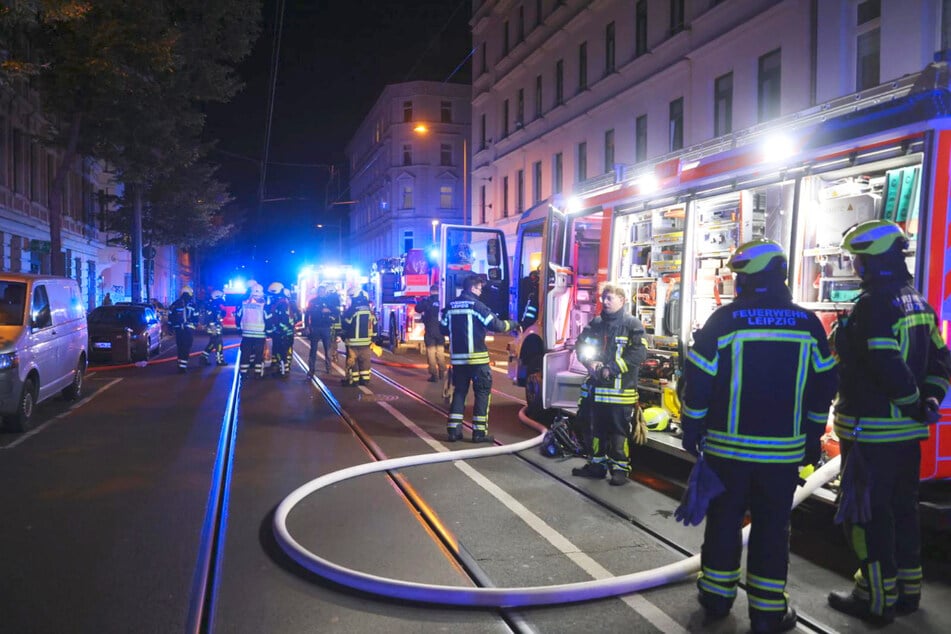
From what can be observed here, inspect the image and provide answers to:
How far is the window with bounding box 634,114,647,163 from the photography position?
24.0 meters

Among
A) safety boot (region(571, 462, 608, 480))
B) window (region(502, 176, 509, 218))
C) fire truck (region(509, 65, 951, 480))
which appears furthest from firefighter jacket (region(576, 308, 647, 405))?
window (region(502, 176, 509, 218))

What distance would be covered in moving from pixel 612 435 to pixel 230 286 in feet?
120

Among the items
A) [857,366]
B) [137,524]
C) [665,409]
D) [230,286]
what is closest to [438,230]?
[665,409]

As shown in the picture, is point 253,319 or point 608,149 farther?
point 608,149

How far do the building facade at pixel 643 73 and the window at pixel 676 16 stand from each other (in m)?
0.04

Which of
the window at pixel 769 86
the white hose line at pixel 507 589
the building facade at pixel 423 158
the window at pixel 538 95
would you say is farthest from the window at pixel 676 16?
the building facade at pixel 423 158

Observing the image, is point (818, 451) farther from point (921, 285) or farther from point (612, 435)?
point (612, 435)

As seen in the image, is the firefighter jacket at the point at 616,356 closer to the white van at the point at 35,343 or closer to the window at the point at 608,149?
the white van at the point at 35,343

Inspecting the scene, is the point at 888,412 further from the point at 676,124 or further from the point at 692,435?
the point at 676,124

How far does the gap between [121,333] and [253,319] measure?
4961 millimetres

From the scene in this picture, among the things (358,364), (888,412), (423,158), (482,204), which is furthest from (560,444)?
(423,158)

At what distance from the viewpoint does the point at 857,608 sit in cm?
390

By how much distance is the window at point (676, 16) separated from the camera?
21.6 m

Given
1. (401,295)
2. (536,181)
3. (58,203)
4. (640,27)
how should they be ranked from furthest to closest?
(536,181) → (640,27) → (58,203) → (401,295)
